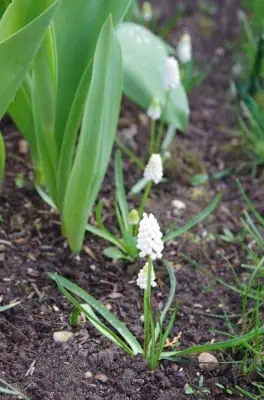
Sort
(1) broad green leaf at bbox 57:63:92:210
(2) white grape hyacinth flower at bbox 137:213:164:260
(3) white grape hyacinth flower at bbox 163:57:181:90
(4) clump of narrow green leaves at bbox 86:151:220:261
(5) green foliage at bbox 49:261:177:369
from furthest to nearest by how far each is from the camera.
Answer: (3) white grape hyacinth flower at bbox 163:57:181:90 < (4) clump of narrow green leaves at bbox 86:151:220:261 < (1) broad green leaf at bbox 57:63:92:210 < (5) green foliage at bbox 49:261:177:369 < (2) white grape hyacinth flower at bbox 137:213:164:260

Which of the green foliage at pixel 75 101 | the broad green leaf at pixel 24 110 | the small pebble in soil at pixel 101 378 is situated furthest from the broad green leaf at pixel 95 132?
the small pebble in soil at pixel 101 378

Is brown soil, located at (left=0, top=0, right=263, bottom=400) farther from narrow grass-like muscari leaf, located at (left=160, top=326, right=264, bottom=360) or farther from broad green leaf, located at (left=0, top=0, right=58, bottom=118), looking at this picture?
broad green leaf, located at (left=0, top=0, right=58, bottom=118)

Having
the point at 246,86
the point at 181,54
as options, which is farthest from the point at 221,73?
the point at 181,54

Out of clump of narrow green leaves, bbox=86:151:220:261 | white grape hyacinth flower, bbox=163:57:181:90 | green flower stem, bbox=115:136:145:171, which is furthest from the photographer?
green flower stem, bbox=115:136:145:171

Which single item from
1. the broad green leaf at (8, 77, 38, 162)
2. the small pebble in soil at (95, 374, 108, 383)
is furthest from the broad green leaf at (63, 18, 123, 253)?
the small pebble in soil at (95, 374, 108, 383)

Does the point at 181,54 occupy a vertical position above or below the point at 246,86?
above

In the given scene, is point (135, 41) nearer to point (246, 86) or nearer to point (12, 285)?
point (246, 86)
